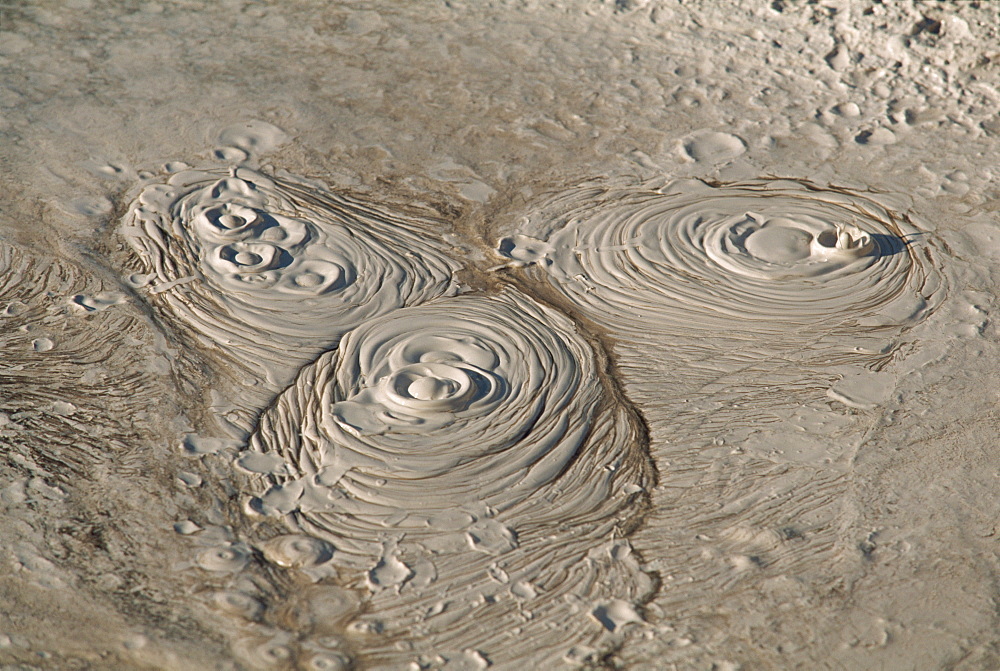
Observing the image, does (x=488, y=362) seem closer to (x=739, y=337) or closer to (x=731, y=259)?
(x=739, y=337)

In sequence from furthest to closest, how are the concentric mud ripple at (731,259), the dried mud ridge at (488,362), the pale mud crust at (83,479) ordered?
the concentric mud ripple at (731,259)
the dried mud ridge at (488,362)
the pale mud crust at (83,479)

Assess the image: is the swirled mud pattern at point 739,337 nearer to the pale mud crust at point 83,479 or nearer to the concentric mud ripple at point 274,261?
the concentric mud ripple at point 274,261

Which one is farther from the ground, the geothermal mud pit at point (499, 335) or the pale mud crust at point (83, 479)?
the geothermal mud pit at point (499, 335)

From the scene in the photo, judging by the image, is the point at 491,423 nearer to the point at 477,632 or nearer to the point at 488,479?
the point at 488,479

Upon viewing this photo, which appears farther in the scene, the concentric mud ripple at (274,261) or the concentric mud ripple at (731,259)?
the concentric mud ripple at (731,259)

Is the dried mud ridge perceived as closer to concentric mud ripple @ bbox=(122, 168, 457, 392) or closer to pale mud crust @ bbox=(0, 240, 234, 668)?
concentric mud ripple @ bbox=(122, 168, 457, 392)

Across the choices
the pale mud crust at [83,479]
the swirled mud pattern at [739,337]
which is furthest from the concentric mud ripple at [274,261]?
the swirled mud pattern at [739,337]
